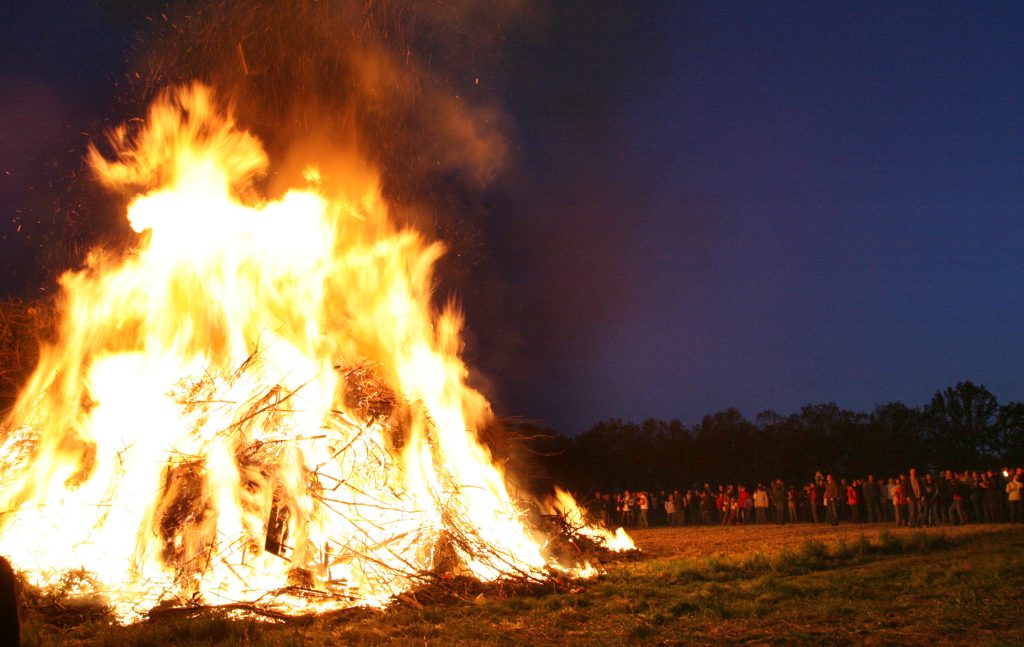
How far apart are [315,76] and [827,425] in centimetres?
5441

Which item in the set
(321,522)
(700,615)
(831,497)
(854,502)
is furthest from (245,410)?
(854,502)

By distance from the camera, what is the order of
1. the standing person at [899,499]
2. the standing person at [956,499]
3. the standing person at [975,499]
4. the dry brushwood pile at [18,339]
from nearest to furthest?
the dry brushwood pile at [18,339]
the standing person at [956,499]
the standing person at [975,499]
the standing person at [899,499]

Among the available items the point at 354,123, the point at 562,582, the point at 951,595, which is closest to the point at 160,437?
the point at 562,582

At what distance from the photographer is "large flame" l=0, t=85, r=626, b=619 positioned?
26.9ft

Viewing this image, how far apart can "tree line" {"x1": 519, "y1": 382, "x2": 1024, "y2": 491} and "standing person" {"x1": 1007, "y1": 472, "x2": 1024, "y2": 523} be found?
1159 inches

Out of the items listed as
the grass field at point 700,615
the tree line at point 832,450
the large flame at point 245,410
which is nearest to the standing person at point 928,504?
the grass field at point 700,615

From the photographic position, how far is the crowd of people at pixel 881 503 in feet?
56.5

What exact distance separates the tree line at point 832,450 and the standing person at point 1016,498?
29448mm

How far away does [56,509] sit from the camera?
858 centimetres

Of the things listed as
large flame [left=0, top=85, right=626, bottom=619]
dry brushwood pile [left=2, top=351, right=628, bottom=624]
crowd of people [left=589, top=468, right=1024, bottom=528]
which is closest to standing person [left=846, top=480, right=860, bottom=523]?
crowd of people [left=589, top=468, right=1024, bottom=528]

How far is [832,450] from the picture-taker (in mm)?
49594

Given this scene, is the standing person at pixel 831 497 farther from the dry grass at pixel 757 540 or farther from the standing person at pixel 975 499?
the standing person at pixel 975 499

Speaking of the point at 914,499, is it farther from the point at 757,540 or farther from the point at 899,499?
the point at 757,540

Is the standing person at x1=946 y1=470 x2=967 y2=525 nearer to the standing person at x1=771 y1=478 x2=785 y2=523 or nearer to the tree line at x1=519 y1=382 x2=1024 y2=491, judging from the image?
the standing person at x1=771 y1=478 x2=785 y2=523
